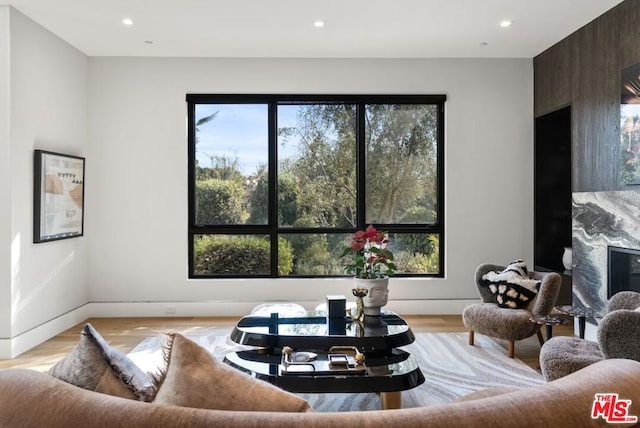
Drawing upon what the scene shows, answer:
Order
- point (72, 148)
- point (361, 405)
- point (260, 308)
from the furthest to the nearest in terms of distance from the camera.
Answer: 1. point (72, 148)
2. point (260, 308)
3. point (361, 405)

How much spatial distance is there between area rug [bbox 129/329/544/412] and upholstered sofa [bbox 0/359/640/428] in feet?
5.59

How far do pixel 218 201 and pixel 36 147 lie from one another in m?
1.92

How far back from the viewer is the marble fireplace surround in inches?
151

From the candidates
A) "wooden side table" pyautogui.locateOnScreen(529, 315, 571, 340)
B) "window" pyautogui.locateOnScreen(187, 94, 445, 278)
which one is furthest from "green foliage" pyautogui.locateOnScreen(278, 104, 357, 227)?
"wooden side table" pyautogui.locateOnScreen(529, 315, 571, 340)

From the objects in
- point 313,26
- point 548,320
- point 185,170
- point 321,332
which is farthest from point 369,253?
point 185,170

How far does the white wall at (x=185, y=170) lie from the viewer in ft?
18.1

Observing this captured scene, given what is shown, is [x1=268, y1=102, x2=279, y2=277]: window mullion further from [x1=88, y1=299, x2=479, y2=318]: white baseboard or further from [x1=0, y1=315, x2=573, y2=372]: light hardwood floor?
[x1=0, y1=315, x2=573, y2=372]: light hardwood floor

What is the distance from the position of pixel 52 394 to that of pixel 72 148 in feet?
15.4

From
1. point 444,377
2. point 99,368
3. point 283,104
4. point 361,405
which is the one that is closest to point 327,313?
point 361,405

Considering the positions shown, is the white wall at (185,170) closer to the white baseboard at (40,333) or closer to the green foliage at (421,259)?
the green foliage at (421,259)

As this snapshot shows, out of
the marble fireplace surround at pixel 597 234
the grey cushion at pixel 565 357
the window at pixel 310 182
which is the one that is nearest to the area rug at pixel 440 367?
the grey cushion at pixel 565 357

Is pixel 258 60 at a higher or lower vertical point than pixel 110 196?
higher

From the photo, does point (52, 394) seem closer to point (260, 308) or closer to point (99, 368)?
point (99, 368)

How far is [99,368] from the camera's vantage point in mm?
1266
